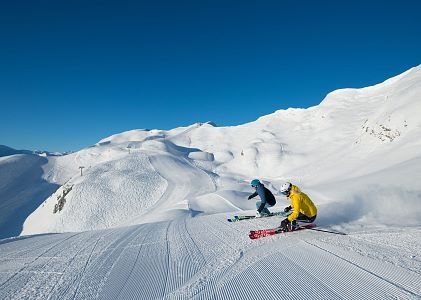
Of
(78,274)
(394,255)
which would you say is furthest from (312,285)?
(78,274)

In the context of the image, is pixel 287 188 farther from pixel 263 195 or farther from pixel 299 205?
pixel 263 195

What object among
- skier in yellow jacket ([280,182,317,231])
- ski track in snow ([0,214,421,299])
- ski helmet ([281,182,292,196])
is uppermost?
ski helmet ([281,182,292,196])

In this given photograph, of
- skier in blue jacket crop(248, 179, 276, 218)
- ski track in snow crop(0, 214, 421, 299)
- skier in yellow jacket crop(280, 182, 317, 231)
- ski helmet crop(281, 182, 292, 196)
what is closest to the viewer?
ski track in snow crop(0, 214, 421, 299)

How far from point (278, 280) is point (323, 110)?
10889 cm

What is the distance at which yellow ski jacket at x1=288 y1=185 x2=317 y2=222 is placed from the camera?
8.70 metres

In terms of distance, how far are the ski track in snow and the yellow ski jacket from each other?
566 millimetres

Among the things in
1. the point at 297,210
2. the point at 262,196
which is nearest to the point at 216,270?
the point at 297,210

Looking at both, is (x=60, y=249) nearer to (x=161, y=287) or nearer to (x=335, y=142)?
(x=161, y=287)

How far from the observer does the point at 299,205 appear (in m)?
8.72

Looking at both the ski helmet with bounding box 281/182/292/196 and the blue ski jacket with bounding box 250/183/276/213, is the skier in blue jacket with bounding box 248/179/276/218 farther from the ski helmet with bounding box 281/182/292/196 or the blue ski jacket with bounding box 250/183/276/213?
the ski helmet with bounding box 281/182/292/196

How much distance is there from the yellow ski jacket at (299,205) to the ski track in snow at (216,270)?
0.57 meters

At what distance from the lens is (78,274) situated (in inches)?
275

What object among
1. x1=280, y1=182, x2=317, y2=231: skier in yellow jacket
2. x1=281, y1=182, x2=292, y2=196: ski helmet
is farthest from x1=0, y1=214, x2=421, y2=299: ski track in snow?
x1=281, y1=182, x2=292, y2=196: ski helmet

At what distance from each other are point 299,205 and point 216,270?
11.6 ft
